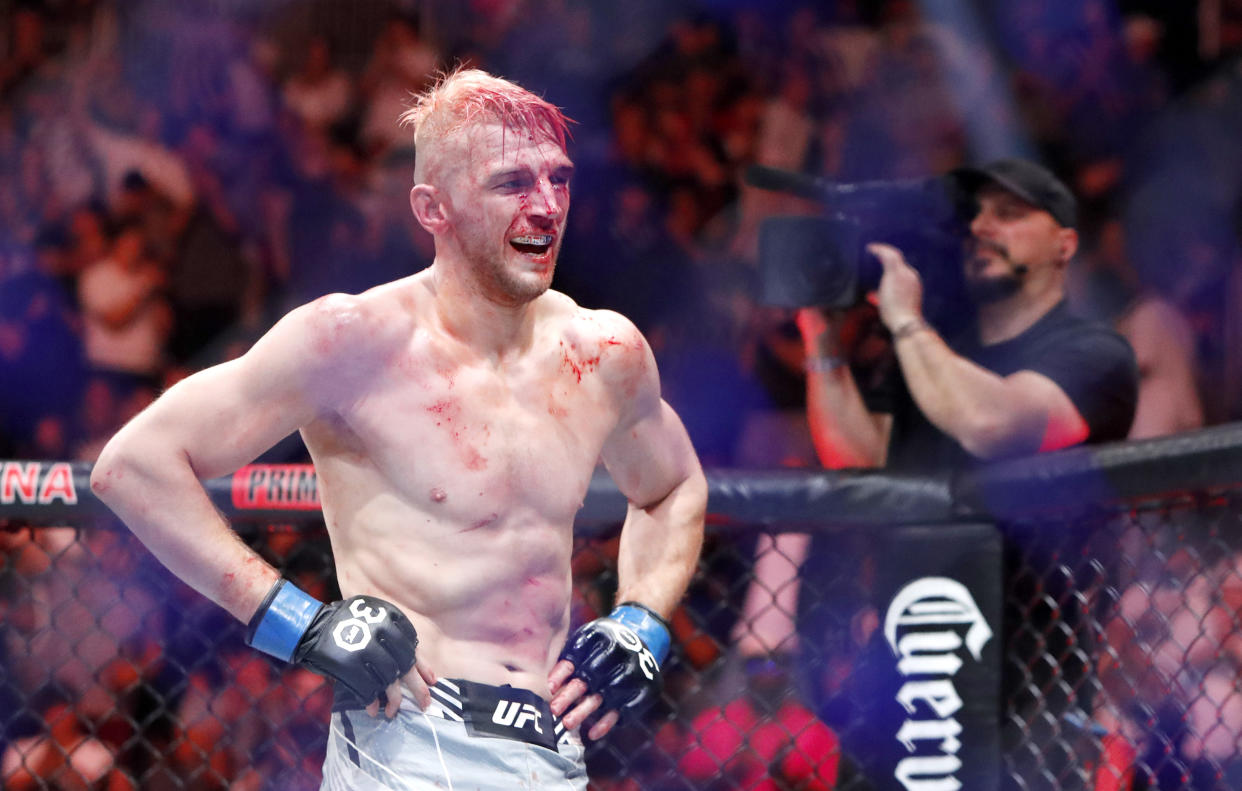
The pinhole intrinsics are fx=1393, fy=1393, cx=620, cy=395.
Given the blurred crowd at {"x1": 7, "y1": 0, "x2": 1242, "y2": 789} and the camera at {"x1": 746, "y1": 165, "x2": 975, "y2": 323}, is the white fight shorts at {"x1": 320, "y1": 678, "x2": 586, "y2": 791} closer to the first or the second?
the camera at {"x1": 746, "y1": 165, "x2": 975, "y2": 323}

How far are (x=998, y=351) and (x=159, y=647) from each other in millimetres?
1629

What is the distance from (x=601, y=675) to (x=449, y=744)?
0.67 feet

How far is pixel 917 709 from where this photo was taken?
200cm

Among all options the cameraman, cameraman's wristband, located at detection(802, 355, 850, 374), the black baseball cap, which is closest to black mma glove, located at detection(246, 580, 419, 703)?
the cameraman

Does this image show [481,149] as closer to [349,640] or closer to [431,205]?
[431,205]

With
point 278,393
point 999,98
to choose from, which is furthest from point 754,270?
point 278,393

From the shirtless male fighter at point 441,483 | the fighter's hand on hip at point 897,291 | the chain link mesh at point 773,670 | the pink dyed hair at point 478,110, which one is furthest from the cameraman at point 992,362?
the pink dyed hair at point 478,110

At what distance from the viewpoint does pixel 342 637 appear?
1.57 m

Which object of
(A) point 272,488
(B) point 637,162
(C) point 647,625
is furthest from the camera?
(B) point 637,162

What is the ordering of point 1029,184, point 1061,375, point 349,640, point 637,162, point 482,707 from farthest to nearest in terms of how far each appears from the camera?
1. point 637,162
2. point 1029,184
3. point 1061,375
4. point 482,707
5. point 349,640

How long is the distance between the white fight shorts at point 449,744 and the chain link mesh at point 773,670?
19.2 inches

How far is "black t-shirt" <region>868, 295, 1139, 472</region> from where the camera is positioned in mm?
2422

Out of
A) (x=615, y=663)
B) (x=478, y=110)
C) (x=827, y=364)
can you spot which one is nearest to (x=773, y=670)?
(x=827, y=364)

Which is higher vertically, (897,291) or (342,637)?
(897,291)
